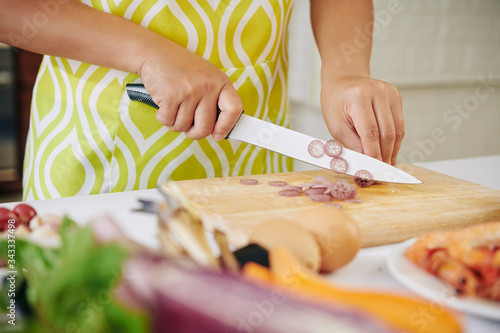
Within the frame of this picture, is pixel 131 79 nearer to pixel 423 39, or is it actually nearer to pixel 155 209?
pixel 155 209

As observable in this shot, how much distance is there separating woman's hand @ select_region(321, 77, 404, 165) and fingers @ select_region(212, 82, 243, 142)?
0.30 meters

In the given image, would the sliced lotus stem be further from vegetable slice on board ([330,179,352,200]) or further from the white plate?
vegetable slice on board ([330,179,352,200])

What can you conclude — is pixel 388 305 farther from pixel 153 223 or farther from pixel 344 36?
pixel 344 36

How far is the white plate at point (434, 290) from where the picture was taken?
495 mm

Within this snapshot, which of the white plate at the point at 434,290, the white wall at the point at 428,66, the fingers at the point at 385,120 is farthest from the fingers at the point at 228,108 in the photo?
the white wall at the point at 428,66

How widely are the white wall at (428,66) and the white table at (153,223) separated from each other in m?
1.60

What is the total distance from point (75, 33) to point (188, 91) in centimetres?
25

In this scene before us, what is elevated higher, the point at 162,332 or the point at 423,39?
the point at 423,39

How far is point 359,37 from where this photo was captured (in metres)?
1.30

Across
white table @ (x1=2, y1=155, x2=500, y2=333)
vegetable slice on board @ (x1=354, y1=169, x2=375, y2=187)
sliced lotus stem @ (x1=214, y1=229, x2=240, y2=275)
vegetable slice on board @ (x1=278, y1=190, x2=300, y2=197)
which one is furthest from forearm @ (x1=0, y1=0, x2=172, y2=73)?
sliced lotus stem @ (x1=214, y1=229, x2=240, y2=275)

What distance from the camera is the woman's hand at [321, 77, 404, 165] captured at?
111cm

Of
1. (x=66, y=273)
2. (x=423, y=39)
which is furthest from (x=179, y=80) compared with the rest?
(x=423, y=39)

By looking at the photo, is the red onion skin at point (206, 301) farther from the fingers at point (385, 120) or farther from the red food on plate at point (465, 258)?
the fingers at point (385, 120)

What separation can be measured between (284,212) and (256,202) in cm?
8
